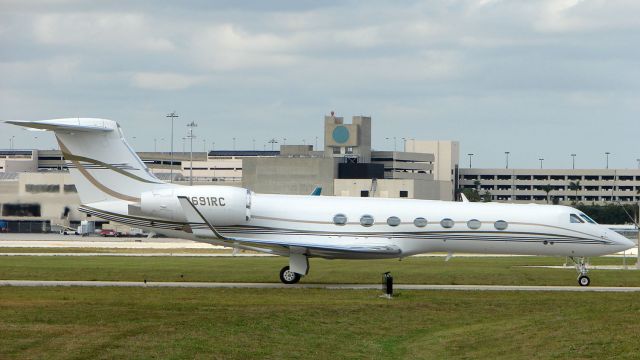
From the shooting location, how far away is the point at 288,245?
1410 inches

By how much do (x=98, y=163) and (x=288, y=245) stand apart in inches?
280

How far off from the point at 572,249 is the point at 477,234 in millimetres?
3561

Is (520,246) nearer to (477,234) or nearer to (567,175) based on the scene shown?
(477,234)

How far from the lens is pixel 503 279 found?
42500mm

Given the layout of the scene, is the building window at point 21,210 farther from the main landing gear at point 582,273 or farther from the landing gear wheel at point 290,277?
the main landing gear at point 582,273

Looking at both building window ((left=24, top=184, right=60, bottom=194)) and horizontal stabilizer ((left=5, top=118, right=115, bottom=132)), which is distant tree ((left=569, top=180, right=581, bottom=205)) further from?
horizontal stabilizer ((left=5, top=118, right=115, bottom=132))

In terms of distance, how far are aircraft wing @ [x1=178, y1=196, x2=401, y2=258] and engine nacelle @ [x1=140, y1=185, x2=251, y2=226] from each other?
0.43 metres

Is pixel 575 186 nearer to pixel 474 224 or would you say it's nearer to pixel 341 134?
pixel 341 134

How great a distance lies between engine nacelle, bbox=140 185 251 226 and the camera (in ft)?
119

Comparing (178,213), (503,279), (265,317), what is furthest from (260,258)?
(265,317)

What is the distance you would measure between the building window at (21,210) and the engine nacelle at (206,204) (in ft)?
177

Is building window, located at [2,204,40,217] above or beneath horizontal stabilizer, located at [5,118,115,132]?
beneath

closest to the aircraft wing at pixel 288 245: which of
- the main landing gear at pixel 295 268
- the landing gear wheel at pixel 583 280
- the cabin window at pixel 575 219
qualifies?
the main landing gear at pixel 295 268

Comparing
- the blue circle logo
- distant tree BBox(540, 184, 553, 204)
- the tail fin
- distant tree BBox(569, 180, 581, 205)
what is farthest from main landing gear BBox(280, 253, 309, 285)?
distant tree BBox(569, 180, 581, 205)
